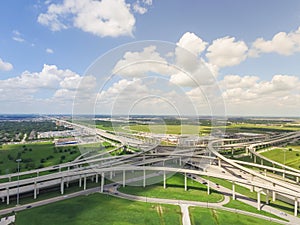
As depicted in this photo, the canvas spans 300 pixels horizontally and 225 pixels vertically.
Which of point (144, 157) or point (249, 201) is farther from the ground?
point (144, 157)

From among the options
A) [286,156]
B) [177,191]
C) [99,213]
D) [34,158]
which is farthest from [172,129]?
[99,213]

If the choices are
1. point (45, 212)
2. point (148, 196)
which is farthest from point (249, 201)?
point (45, 212)

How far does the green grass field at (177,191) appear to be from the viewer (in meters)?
22.3

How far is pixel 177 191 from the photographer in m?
24.1

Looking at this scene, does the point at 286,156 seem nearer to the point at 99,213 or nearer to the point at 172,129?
the point at 172,129

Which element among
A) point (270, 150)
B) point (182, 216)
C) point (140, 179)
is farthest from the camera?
point (270, 150)

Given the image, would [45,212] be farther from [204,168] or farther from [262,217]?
[204,168]

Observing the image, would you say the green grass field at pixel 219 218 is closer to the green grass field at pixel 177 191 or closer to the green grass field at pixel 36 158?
the green grass field at pixel 177 191

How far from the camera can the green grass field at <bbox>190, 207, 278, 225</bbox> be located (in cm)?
1706

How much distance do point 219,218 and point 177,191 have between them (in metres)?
6.96

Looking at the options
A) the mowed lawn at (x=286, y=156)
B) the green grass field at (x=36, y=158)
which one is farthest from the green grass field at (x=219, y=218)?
the green grass field at (x=36, y=158)

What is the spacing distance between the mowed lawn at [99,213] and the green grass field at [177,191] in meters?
2.74

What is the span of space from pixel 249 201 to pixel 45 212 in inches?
731

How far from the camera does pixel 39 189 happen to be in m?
23.0
